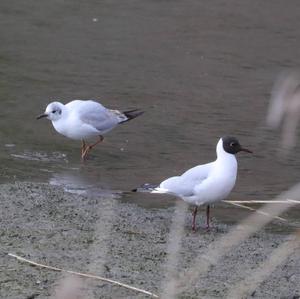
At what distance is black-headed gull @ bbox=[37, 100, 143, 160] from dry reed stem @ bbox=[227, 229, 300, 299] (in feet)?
10.9

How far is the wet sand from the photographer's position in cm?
498

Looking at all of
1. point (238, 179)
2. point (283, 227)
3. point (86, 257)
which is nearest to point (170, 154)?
point (238, 179)

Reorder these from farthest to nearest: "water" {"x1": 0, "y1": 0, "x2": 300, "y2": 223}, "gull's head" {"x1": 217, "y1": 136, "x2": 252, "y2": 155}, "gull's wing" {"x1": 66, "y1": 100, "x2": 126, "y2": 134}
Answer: "gull's wing" {"x1": 66, "y1": 100, "x2": 126, "y2": 134}
"water" {"x1": 0, "y1": 0, "x2": 300, "y2": 223}
"gull's head" {"x1": 217, "y1": 136, "x2": 252, "y2": 155}

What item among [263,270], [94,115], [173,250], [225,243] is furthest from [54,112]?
[263,270]

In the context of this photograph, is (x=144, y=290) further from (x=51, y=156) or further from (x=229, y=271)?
(x=51, y=156)

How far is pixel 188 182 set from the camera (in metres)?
6.96

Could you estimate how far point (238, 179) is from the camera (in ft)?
28.1

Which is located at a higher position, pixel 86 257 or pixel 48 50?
pixel 48 50

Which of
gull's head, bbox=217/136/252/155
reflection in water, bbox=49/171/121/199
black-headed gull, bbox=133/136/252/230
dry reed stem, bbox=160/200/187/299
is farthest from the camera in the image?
reflection in water, bbox=49/171/121/199

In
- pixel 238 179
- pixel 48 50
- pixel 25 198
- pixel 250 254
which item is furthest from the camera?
pixel 48 50

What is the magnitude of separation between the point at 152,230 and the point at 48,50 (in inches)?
276

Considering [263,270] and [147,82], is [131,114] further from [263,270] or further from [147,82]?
[263,270]

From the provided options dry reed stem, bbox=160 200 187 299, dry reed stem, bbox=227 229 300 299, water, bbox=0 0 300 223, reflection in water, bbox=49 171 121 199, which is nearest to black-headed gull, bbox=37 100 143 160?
water, bbox=0 0 300 223

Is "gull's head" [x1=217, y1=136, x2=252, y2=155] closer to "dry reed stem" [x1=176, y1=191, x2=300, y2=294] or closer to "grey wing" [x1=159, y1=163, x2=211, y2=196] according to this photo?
"grey wing" [x1=159, y1=163, x2=211, y2=196]
